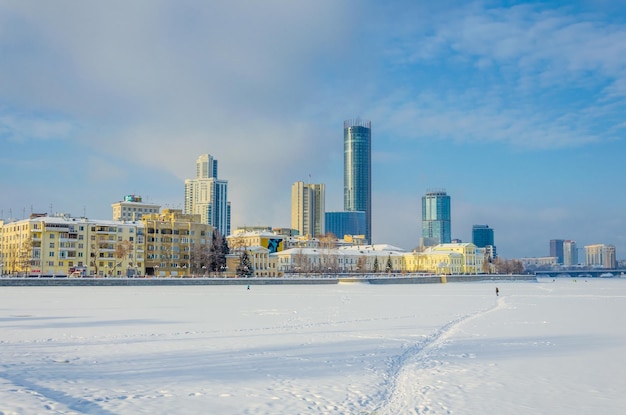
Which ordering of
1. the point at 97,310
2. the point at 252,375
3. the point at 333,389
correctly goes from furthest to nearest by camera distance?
the point at 97,310 < the point at 252,375 < the point at 333,389

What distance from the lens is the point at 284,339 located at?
80.9ft

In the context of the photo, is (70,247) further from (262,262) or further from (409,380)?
(409,380)

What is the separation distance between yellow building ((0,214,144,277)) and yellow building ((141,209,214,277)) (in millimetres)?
2417

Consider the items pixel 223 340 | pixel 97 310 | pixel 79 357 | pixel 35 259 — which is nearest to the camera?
pixel 79 357

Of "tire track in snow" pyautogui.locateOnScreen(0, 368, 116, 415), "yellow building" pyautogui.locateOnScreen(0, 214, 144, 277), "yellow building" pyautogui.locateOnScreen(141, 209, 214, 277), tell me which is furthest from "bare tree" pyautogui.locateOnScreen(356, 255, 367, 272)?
"tire track in snow" pyautogui.locateOnScreen(0, 368, 116, 415)

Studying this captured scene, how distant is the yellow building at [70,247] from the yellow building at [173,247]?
242 centimetres

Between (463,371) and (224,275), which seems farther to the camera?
(224,275)

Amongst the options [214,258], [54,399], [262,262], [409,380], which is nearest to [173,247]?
[214,258]

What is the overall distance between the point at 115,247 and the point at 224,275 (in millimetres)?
24912

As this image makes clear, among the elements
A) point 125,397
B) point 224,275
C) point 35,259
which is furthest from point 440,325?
point 35,259

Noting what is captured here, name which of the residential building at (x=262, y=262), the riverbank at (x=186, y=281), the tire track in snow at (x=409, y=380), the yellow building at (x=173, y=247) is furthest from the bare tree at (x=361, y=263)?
the tire track in snow at (x=409, y=380)

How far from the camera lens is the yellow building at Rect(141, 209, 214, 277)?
138 meters

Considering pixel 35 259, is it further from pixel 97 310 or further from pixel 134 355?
pixel 134 355

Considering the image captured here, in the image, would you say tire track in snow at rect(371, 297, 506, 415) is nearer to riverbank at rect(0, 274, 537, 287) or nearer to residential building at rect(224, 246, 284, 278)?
riverbank at rect(0, 274, 537, 287)
